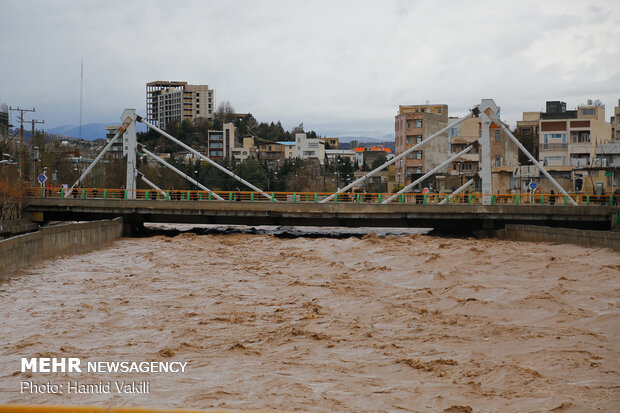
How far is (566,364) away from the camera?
13172mm

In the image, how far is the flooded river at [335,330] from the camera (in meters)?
11.4

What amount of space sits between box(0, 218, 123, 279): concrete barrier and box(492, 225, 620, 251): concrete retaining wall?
23680 mm

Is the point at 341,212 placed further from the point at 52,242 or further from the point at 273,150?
the point at 273,150

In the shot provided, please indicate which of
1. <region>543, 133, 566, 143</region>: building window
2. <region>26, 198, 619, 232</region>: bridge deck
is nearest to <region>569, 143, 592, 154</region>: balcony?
<region>543, 133, 566, 143</region>: building window

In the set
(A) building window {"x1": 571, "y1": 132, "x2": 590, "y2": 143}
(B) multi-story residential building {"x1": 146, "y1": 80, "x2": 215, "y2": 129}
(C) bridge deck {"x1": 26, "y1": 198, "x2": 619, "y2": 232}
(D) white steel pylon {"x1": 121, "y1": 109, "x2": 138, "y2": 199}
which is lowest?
(C) bridge deck {"x1": 26, "y1": 198, "x2": 619, "y2": 232}

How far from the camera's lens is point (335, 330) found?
656 inches

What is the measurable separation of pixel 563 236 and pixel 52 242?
24343 mm

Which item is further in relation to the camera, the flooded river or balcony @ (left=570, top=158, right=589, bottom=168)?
balcony @ (left=570, top=158, right=589, bottom=168)

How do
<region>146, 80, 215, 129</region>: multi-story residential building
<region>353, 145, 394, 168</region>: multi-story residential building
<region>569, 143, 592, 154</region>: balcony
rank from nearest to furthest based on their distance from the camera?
<region>569, 143, 592, 154</region>: balcony
<region>353, 145, 394, 168</region>: multi-story residential building
<region>146, 80, 215, 129</region>: multi-story residential building

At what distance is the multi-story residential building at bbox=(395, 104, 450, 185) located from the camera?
76.7 m

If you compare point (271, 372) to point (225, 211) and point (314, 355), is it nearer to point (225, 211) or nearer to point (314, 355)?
point (314, 355)

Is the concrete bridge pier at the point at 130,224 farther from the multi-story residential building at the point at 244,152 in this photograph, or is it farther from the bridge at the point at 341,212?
the multi-story residential building at the point at 244,152

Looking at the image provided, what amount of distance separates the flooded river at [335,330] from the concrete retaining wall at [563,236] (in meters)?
0.79

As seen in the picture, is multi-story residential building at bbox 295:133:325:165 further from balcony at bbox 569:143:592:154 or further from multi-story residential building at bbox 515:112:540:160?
balcony at bbox 569:143:592:154
